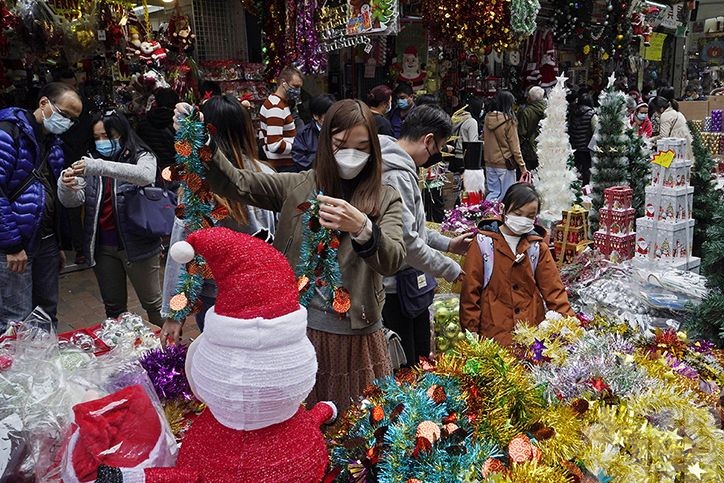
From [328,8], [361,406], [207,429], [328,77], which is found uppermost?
[328,8]

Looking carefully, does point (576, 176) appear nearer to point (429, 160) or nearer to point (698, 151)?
point (698, 151)

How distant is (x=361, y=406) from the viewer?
143 centimetres

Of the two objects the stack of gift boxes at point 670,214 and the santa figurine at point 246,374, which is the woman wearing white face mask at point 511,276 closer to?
the santa figurine at point 246,374

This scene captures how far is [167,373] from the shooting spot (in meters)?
Answer: 1.62

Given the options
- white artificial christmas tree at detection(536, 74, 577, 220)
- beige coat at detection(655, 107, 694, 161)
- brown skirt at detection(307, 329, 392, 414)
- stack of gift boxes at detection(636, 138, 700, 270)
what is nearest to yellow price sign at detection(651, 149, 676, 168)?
stack of gift boxes at detection(636, 138, 700, 270)

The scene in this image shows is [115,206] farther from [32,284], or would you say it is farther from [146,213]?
[32,284]

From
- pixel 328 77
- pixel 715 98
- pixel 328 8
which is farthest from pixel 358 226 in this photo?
pixel 715 98

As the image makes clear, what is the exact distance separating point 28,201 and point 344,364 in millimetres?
2053

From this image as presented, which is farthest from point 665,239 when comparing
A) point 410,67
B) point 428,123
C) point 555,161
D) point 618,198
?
point 410,67

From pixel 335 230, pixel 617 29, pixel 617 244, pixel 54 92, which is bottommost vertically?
pixel 617 244

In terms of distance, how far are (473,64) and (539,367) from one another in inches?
391

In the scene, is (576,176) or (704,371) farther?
(576,176)

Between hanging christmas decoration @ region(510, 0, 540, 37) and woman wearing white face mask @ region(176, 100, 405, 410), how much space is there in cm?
663

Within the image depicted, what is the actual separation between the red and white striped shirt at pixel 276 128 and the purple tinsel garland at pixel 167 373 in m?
3.82
